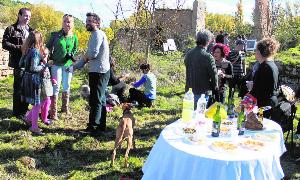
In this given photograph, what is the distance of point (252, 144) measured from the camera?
Answer: 12.3ft

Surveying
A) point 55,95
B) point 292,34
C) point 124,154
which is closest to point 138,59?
point 55,95

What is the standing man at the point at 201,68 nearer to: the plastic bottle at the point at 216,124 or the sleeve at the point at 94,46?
the sleeve at the point at 94,46

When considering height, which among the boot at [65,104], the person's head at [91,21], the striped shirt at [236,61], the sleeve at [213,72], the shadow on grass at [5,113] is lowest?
the shadow on grass at [5,113]

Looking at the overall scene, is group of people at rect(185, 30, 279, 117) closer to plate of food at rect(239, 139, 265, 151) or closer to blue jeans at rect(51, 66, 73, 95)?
plate of food at rect(239, 139, 265, 151)

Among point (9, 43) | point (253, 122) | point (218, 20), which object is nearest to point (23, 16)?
point (9, 43)

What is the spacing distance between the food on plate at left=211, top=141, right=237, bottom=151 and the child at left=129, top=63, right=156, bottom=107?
4.76m

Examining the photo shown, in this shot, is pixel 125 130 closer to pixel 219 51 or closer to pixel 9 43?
pixel 219 51

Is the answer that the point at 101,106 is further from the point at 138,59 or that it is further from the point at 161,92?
the point at 138,59

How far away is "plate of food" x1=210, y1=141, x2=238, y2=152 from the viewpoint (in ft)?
11.6

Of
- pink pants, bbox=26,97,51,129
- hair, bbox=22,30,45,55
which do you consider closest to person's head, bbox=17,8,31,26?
hair, bbox=22,30,45,55

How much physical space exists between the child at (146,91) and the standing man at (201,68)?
2829 mm

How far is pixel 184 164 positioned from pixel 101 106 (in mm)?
3205

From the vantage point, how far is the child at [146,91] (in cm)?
844

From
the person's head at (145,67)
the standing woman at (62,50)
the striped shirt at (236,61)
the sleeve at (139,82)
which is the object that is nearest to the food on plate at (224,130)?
the standing woman at (62,50)
